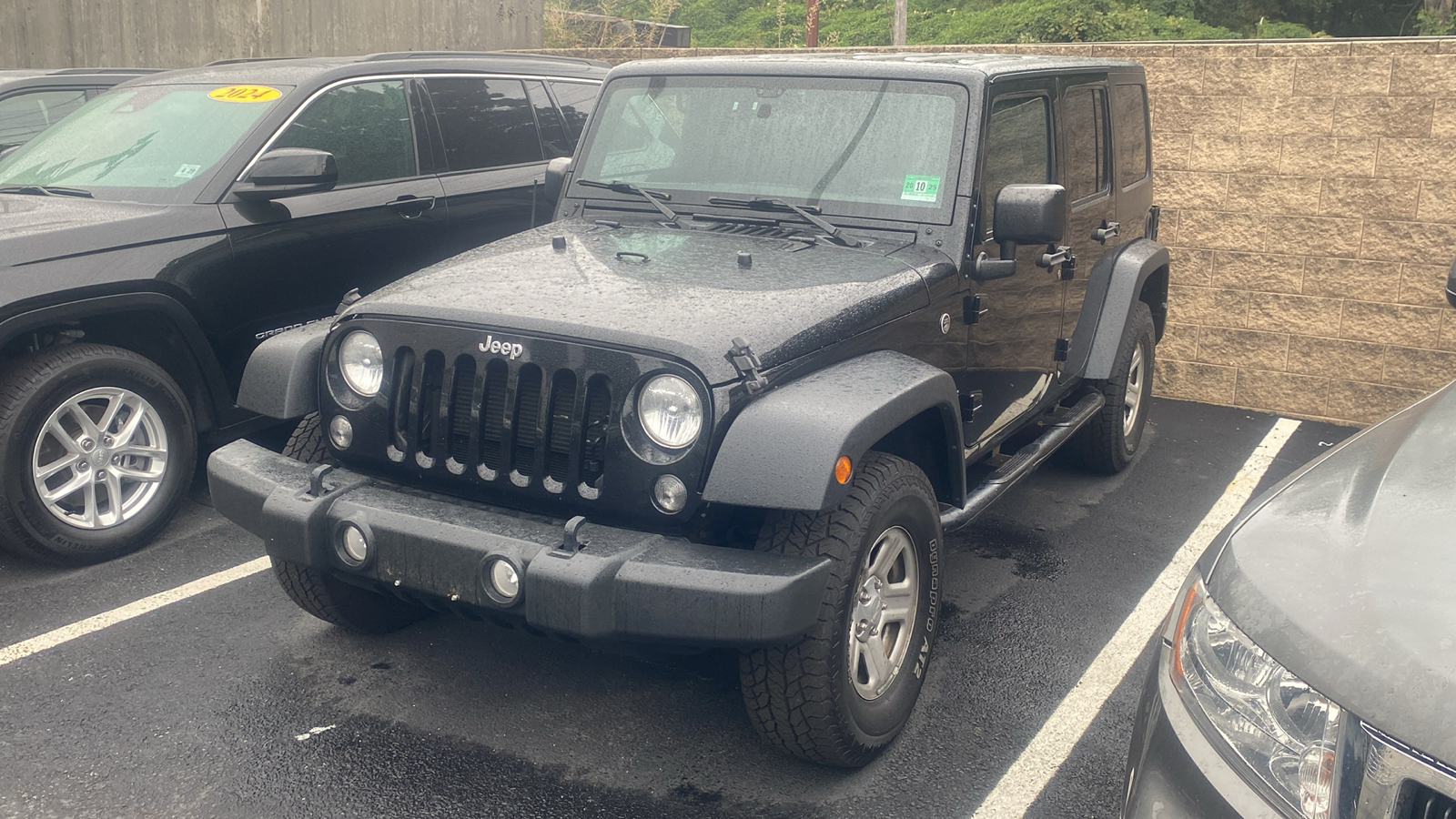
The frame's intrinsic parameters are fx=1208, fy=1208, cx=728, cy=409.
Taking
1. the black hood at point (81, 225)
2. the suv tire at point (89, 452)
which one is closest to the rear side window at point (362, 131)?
the black hood at point (81, 225)

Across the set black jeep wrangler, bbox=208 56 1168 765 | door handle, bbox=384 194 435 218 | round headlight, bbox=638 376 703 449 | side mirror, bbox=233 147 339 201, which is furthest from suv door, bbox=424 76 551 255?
round headlight, bbox=638 376 703 449

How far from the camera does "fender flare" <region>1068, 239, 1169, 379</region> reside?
5.05 m

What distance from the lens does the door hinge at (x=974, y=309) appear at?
399cm

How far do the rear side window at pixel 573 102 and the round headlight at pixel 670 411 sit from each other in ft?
12.9

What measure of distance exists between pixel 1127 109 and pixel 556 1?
61.5 feet

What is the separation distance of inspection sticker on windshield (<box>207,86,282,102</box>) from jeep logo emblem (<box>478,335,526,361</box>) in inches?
112

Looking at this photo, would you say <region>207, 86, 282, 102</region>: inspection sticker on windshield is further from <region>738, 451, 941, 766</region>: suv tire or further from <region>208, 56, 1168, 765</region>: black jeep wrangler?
<region>738, 451, 941, 766</region>: suv tire

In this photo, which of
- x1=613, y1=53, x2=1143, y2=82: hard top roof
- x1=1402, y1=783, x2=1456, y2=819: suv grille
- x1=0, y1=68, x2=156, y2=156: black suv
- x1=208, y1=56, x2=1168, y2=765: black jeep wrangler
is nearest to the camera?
x1=1402, y1=783, x2=1456, y2=819: suv grille

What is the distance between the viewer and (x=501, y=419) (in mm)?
3133

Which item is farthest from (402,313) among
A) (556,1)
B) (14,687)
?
(556,1)

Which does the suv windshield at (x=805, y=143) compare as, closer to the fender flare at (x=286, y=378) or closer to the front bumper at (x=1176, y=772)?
the fender flare at (x=286, y=378)

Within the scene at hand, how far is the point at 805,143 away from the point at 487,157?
8.33 ft

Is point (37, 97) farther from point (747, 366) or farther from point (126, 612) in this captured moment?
point (747, 366)

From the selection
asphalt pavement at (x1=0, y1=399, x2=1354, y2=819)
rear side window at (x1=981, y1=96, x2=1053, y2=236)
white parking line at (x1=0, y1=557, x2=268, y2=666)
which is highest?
rear side window at (x1=981, y1=96, x2=1053, y2=236)
